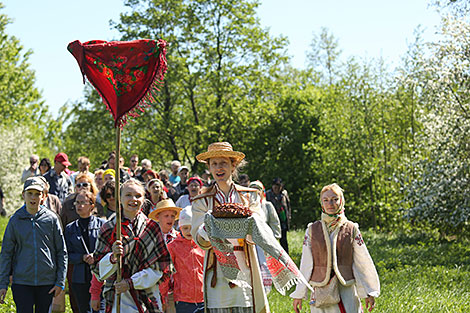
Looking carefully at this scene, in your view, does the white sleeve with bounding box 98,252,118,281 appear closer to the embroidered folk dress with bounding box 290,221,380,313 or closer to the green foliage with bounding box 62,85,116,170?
the embroidered folk dress with bounding box 290,221,380,313

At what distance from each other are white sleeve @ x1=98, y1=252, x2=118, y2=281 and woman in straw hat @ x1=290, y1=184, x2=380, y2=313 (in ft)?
6.90

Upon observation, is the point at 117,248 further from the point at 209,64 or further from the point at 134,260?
the point at 209,64

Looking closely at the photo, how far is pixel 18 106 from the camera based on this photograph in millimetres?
45281

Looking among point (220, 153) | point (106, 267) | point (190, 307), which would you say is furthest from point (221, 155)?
point (190, 307)

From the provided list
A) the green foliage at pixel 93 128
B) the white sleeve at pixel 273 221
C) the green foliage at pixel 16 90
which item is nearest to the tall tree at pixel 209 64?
the green foliage at pixel 93 128

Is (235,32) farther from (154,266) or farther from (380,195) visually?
(154,266)

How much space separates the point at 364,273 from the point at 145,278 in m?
2.38

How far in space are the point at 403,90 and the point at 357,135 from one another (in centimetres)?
300

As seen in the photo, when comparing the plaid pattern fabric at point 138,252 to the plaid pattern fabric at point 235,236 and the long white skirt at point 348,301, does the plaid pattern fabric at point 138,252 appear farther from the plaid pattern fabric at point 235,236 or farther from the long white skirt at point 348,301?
the long white skirt at point 348,301

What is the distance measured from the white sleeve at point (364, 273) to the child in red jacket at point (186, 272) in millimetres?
1908

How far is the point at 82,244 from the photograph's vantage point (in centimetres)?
877

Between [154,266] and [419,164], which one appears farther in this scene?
[419,164]

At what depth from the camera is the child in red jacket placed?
8047 millimetres

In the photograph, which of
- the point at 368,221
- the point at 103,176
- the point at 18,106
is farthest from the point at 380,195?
the point at 18,106
